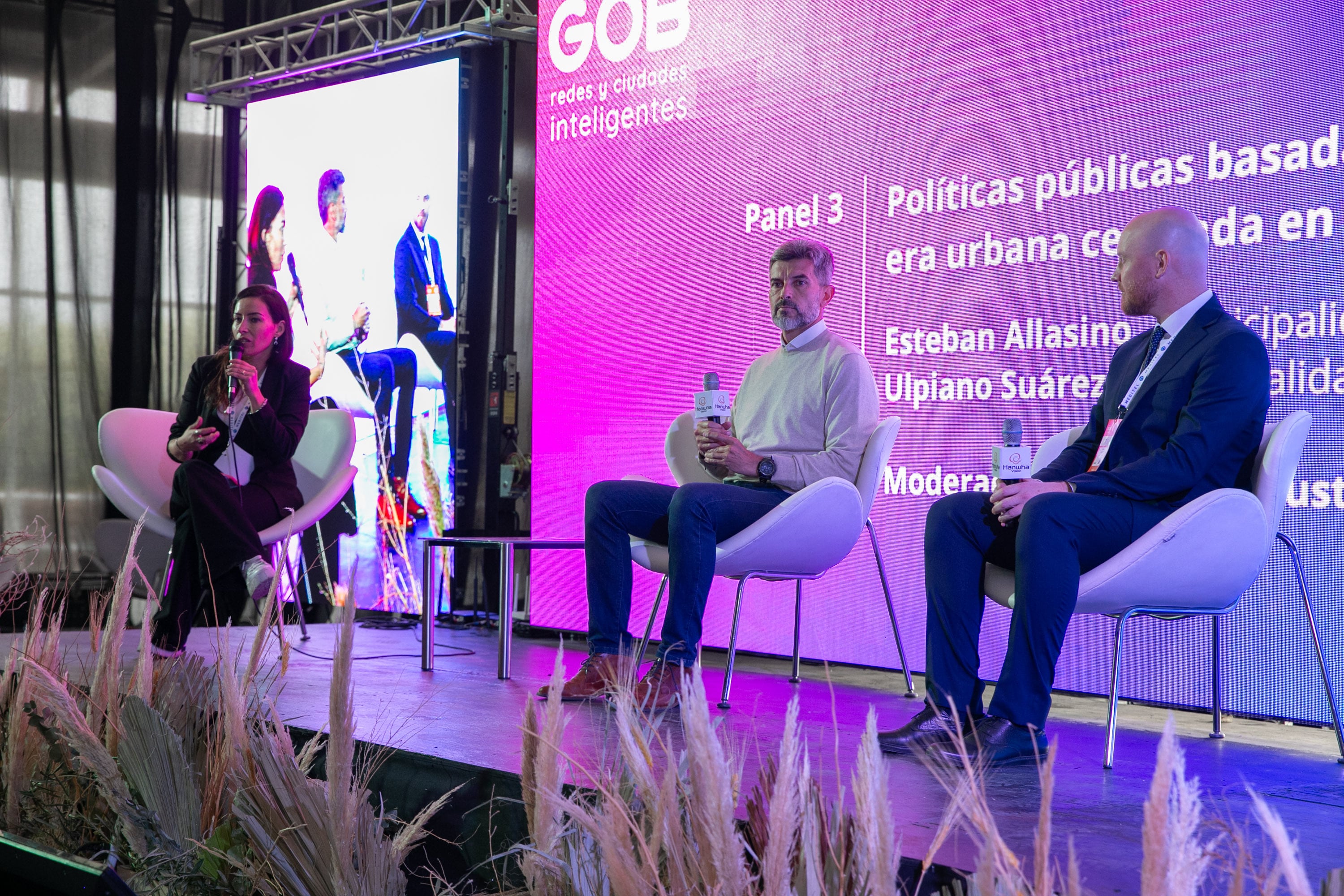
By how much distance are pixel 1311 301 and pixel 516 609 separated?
11.7 feet

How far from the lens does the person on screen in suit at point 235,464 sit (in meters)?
3.90

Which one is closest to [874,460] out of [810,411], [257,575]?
[810,411]

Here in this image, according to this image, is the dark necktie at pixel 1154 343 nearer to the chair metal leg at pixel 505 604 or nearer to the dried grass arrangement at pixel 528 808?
the dried grass arrangement at pixel 528 808

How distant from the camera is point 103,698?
5.47ft

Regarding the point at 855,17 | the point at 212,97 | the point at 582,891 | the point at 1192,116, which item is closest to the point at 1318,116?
the point at 1192,116

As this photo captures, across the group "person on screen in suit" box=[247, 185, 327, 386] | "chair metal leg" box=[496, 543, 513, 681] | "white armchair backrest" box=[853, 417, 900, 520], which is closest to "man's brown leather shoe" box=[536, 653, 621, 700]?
"chair metal leg" box=[496, 543, 513, 681]

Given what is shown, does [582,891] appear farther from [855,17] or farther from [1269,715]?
[855,17]

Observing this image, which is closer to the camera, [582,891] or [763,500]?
[582,891]

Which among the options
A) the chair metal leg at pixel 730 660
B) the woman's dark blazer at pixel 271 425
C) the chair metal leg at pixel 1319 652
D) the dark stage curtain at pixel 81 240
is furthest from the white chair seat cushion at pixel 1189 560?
the dark stage curtain at pixel 81 240

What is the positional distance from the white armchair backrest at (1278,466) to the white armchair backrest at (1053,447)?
0.55 m

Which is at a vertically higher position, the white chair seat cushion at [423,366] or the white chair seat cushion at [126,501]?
the white chair seat cushion at [423,366]

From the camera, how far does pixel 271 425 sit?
4.13 m

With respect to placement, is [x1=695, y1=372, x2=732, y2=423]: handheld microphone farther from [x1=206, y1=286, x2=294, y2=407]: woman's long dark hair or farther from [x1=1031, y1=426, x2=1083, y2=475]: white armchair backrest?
[x1=206, y1=286, x2=294, y2=407]: woman's long dark hair

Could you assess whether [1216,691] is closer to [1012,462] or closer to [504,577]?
[1012,462]
